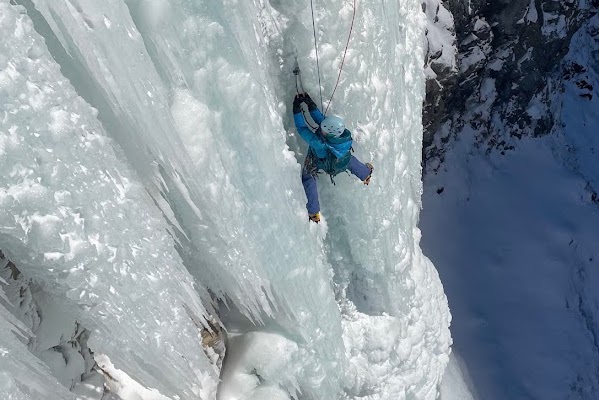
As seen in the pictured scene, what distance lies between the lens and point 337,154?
3.47 meters

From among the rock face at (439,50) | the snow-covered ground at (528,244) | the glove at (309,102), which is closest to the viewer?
the glove at (309,102)

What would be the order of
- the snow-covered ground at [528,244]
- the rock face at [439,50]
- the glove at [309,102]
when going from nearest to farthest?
1. the glove at [309,102]
2. the rock face at [439,50]
3. the snow-covered ground at [528,244]

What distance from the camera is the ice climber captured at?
3.40 m

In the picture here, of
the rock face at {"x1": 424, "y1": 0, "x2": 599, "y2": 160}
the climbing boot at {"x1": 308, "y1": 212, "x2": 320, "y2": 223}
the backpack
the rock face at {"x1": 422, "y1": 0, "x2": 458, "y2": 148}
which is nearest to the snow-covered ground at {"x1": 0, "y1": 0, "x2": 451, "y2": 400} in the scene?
the climbing boot at {"x1": 308, "y1": 212, "x2": 320, "y2": 223}

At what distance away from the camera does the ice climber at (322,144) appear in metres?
3.40

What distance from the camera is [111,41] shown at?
2.19m

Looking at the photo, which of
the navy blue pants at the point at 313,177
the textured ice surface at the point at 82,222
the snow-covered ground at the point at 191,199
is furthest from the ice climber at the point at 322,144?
the textured ice surface at the point at 82,222

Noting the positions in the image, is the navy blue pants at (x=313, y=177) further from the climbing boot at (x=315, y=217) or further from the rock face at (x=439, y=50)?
the rock face at (x=439, y=50)

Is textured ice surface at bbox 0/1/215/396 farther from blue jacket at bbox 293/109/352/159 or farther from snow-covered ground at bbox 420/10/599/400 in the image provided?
snow-covered ground at bbox 420/10/599/400

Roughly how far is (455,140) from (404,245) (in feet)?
21.2

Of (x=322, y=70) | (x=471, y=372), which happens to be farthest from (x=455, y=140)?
(x=322, y=70)

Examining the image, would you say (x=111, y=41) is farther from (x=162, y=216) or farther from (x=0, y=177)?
(x=162, y=216)

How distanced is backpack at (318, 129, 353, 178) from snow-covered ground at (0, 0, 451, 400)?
0.23 metres

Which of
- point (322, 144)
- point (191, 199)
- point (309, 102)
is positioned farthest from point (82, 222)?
point (309, 102)
